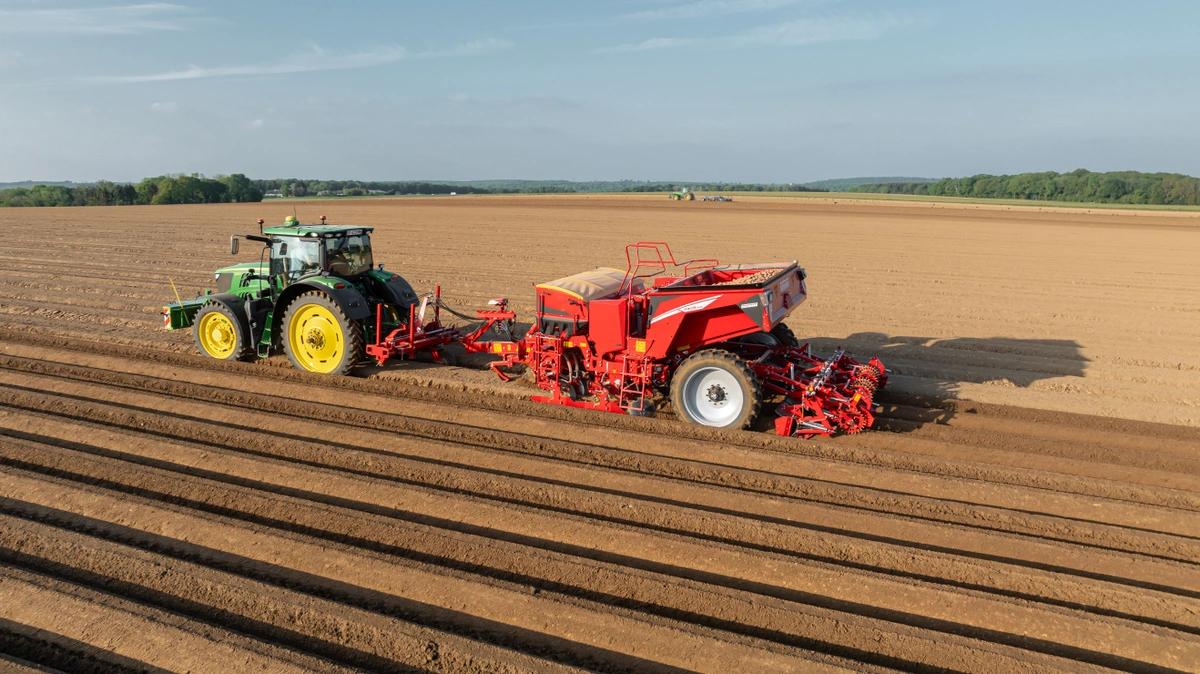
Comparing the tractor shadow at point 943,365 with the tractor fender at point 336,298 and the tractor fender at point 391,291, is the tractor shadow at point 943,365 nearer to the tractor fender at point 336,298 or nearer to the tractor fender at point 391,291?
the tractor fender at point 391,291

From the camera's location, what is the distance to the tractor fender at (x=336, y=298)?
357 inches

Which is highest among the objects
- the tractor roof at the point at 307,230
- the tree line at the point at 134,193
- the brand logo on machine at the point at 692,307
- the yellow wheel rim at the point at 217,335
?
the tree line at the point at 134,193

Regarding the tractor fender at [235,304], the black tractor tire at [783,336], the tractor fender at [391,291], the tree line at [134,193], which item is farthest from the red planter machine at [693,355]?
the tree line at [134,193]

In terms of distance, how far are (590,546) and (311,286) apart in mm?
5937

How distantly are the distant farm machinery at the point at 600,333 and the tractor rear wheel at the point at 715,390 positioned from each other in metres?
0.01

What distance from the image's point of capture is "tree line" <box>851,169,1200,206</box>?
75938 millimetres

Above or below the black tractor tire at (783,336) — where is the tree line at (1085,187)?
above

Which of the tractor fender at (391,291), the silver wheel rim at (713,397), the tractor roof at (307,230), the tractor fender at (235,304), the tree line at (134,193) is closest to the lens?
the silver wheel rim at (713,397)

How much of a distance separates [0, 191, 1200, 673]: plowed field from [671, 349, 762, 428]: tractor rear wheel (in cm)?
29

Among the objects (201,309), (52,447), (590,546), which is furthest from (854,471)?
(201,309)

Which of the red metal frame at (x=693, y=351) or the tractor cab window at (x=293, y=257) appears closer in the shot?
the red metal frame at (x=693, y=351)

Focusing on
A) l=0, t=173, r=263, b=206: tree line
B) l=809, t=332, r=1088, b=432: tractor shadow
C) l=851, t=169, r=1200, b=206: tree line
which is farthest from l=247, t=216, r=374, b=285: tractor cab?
l=851, t=169, r=1200, b=206: tree line

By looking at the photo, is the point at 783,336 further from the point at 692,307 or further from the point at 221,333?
the point at 221,333

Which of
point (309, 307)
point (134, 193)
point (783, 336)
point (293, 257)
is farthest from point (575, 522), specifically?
point (134, 193)
